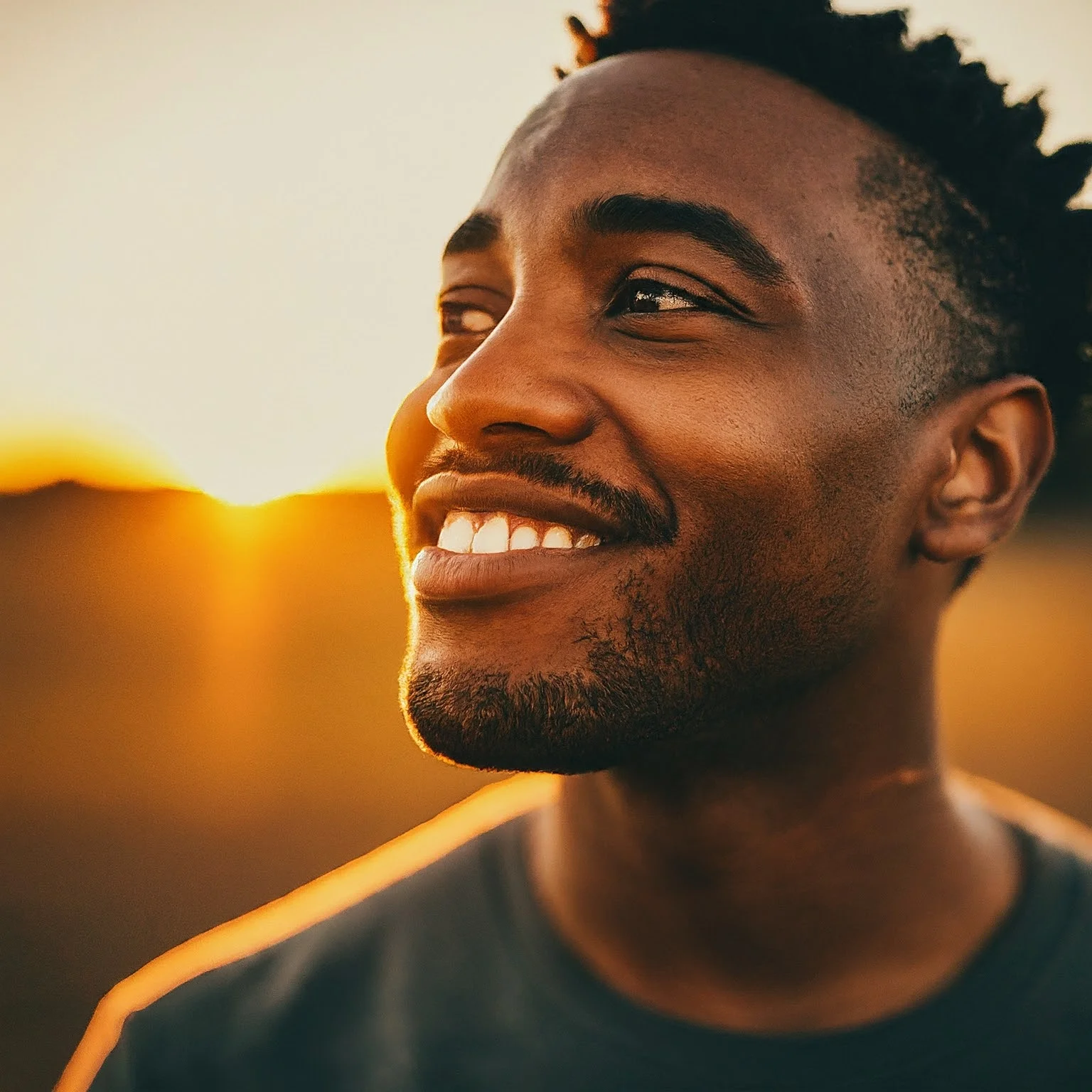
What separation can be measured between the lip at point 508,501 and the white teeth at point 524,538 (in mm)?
26

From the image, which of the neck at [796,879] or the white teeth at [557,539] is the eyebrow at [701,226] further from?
the neck at [796,879]

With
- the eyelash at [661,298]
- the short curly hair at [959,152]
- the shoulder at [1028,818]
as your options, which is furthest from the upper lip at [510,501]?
the shoulder at [1028,818]

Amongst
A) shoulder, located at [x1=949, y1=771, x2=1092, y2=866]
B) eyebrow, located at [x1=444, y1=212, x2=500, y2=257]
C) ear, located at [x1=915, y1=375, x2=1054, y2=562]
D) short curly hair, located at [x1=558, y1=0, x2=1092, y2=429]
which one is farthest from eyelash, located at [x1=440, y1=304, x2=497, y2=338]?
shoulder, located at [x1=949, y1=771, x2=1092, y2=866]

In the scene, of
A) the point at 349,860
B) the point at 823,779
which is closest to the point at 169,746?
the point at 349,860

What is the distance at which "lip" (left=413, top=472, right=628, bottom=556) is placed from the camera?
160 centimetres

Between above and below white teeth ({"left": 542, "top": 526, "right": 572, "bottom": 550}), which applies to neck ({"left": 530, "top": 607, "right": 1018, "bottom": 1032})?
below

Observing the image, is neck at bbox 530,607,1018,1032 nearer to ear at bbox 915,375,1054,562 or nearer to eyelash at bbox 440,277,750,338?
ear at bbox 915,375,1054,562

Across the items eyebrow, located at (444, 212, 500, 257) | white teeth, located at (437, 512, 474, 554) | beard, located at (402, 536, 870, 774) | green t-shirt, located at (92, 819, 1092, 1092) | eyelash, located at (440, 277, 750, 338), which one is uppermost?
eyebrow, located at (444, 212, 500, 257)

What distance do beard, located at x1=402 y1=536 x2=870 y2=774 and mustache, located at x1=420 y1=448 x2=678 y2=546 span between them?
6 cm

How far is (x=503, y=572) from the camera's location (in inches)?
64.0

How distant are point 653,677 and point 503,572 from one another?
319 mm

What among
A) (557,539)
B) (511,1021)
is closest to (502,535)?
(557,539)

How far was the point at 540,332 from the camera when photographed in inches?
68.0

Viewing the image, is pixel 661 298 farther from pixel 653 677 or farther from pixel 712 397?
pixel 653 677
